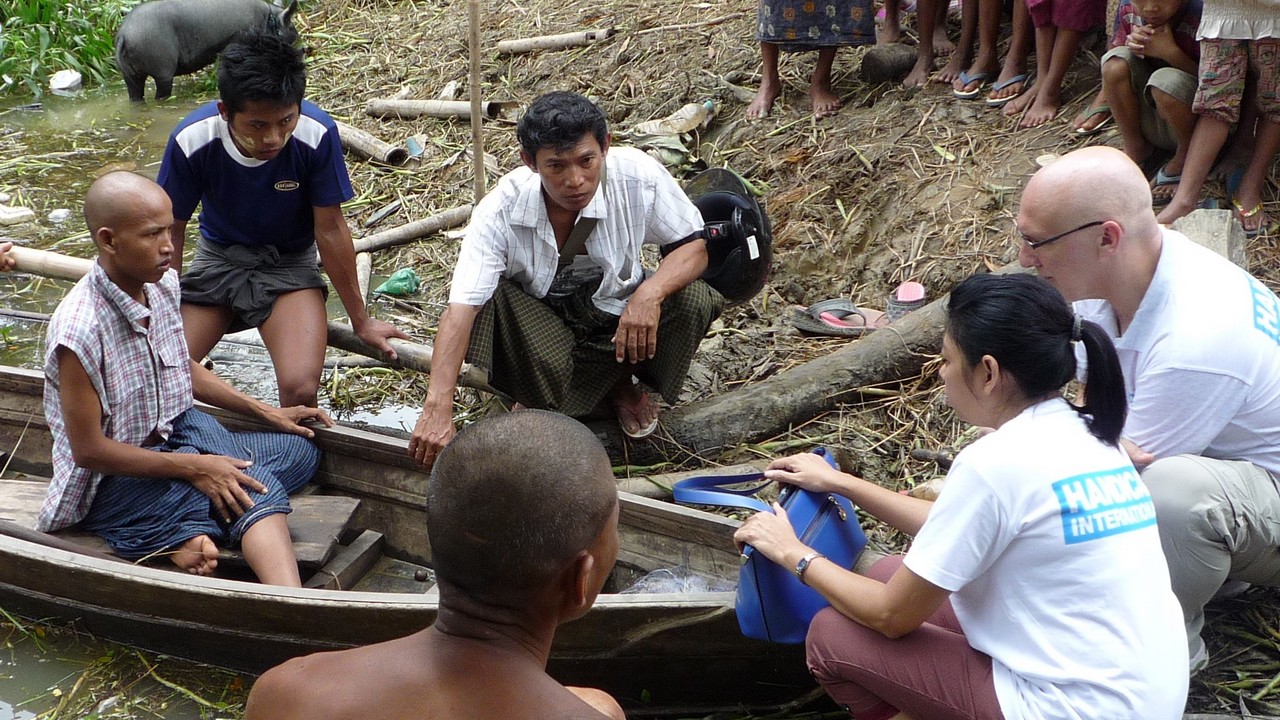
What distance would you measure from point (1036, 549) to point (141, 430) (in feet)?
8.70

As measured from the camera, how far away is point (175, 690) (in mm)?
3420

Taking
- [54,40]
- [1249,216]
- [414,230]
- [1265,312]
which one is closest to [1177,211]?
[1249,216]

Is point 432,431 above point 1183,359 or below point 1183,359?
below

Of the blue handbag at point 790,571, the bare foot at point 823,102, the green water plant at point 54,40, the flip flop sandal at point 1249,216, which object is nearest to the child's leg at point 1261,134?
the flip flop sandal at point 1249,216

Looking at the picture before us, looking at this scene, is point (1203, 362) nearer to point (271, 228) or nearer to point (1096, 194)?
point (1096, 194)

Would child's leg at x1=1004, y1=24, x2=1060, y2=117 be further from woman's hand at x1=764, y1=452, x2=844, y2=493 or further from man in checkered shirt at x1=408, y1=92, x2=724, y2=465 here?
woman's hand at x1=764, y1=452, x2=844, y2=493

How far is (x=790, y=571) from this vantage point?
2.54 meters

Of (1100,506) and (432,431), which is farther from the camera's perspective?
(432,431)

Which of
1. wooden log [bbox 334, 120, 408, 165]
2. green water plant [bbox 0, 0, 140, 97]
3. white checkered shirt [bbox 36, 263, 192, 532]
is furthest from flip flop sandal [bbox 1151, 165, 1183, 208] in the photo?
green water plant [bbox 0, 0, 140, 97]

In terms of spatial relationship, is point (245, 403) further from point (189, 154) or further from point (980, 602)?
point (980, 602)

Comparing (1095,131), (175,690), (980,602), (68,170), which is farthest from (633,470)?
(68,170)

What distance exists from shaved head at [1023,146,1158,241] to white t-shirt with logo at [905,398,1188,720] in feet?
2.42

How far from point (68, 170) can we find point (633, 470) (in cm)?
577

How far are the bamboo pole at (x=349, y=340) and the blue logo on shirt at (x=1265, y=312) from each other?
2.47 m
